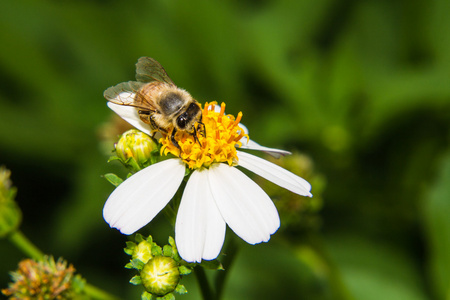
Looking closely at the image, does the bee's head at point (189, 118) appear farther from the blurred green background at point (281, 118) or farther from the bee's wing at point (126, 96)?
the blurred green background at point (281, 118)

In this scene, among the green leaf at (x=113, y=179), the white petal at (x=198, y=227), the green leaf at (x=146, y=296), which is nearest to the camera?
the white petal at (x=198, y=227)

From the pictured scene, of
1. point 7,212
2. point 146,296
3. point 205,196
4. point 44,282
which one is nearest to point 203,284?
point 146,296

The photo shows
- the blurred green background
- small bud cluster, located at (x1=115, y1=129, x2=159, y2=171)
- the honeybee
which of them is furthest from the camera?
the blurred green background

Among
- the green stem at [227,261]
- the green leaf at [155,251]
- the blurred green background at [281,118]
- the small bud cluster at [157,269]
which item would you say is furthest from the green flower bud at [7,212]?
the green stem at [227,261]

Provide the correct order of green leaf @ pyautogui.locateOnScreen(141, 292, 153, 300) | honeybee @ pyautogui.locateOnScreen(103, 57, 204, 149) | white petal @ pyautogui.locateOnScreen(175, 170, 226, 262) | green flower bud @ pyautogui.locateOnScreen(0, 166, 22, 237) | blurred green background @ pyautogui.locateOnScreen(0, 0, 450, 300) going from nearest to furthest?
white petal @ pyautogui.locateOnScreen(175, 170, 226, 262)
green leaf @ pyautogui.locateOnScreen(141, 292, 153, 300)
honeybee @ pyautogui.locateOnScreen(103, 57, 204, 149)
green flower bud @ pyautogui.locateOnScreen(0, 166, 22, 237)
blurred green background @ pyautogui.locateOnScreen(0, 0, 450, 300)

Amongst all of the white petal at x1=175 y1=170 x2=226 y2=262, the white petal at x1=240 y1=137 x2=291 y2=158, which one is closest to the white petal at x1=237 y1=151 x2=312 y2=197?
the white petal at x1=240 y1=137 x2=291 y2=158

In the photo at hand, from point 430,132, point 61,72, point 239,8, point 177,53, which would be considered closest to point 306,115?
point 430,132

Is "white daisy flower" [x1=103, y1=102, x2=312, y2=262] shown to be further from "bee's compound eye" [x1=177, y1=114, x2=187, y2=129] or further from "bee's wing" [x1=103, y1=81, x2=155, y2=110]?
"bee's wing" [x1=103, y1=81, x2=155, y2=110]

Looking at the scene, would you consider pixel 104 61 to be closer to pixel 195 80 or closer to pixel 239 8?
pixel 195 80
